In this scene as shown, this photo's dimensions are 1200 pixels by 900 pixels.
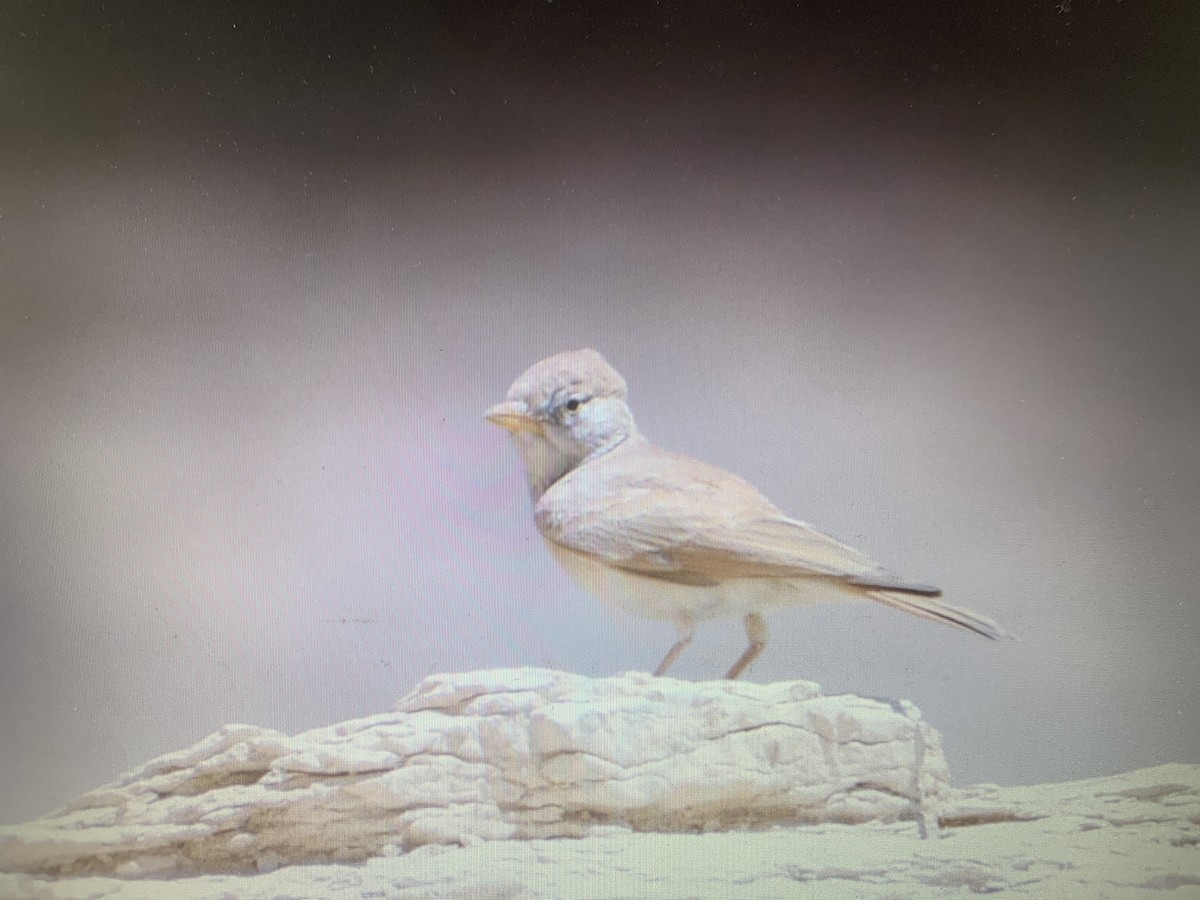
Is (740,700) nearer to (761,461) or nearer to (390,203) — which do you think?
(761,461)

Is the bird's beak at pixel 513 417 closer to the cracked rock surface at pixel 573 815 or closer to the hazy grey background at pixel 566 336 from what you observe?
the hazy grey background at pixel 566 336

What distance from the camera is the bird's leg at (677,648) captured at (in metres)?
1.76

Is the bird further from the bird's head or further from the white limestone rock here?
the white limestone rock

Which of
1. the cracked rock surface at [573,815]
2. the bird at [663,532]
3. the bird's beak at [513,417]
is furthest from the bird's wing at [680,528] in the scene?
the cracked rock surface at [573,815]

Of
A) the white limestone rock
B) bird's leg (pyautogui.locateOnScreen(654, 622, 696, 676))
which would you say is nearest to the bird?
bird's leg (pyautogui.locateOnScreen(654, 622, 696, 676))

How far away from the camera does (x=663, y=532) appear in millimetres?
1723

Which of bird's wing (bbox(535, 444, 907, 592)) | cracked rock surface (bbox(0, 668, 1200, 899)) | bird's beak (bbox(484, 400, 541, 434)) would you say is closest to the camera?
cracked rock surface (bbox(0, 668, 1200, 899))

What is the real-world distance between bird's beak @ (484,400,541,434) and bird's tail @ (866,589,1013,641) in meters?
0.70

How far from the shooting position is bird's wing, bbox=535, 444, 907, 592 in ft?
5.65

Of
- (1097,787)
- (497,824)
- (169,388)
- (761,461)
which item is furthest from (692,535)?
(169,388)

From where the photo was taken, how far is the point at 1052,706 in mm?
1842

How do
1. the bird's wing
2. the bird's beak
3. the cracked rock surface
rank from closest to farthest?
1. the cracked rock surface
2. the bird's wing
3. the bird's beak

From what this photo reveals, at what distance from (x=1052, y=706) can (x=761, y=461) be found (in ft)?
2.38

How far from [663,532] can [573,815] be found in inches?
20.0
